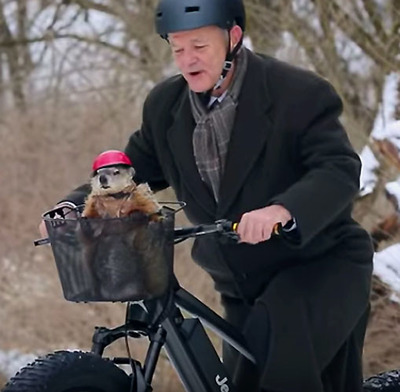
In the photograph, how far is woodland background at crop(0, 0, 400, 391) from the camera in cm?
584

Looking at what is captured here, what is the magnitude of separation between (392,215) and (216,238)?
2.80 metres

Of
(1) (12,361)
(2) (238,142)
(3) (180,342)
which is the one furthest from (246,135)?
(1) (12,361)

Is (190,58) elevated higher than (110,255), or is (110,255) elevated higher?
(190,58)

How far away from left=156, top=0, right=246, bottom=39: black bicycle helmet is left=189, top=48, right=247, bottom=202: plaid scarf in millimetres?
→ 145

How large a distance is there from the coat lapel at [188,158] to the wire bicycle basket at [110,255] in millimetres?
477

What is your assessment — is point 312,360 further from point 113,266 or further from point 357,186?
point 113,266

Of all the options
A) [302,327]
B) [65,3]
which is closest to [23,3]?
[65,3]

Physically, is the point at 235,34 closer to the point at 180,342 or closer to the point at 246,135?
the point at 246,135

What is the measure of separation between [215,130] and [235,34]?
0.93ft

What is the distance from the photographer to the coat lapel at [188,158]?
3.19 meters

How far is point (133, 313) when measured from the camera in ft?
9.80

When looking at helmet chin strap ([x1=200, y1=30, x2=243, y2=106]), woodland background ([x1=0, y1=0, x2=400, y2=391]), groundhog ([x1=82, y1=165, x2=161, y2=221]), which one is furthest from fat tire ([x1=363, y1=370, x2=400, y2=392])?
woodland background ([x1=0, y1=0, x2=400, y2=391])

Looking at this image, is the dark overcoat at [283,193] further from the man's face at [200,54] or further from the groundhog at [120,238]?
the groundhog at [120,238]

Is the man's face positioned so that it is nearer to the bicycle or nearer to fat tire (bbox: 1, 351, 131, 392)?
the bicycle
